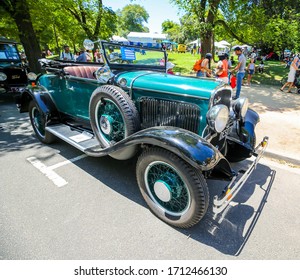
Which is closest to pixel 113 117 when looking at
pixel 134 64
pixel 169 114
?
pixel 169 114

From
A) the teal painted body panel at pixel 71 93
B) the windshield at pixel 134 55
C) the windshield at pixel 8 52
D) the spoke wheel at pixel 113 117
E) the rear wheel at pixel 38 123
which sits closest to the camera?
the spoke wheel at pixel 113 117

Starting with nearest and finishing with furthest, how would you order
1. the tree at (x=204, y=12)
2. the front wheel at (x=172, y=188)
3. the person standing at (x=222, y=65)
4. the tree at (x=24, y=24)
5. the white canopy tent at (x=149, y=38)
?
the front wheel at (x=172, y=188)
the white canopy tent at (x=149, y=38)
the person standing at (x=222, y=65)
the tree at (x=24, y=24)
the tree at (x=204, y=12)

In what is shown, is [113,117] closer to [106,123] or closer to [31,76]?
[106,123]

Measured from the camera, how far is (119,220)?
2.33 meters

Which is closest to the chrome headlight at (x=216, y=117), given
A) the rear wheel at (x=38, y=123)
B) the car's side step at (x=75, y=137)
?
the car's side step at (x=75, y=137)

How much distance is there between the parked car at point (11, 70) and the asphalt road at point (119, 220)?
229 inches

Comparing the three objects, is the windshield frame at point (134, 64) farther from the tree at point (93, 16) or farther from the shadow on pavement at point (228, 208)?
the tree at point (93, 16)

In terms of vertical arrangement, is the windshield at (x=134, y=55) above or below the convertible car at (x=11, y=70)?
above

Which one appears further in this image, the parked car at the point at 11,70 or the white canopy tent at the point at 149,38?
the parked car at the point at 11,70

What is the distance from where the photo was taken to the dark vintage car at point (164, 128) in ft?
6.57

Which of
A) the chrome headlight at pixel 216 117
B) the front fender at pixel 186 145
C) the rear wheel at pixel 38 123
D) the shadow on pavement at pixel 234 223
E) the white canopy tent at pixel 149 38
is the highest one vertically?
the white canopy tent at pixel 149 38

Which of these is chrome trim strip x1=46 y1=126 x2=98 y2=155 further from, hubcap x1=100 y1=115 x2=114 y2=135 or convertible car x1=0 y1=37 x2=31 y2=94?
convertible car x1=0 y1=37 x2=31 y2=94

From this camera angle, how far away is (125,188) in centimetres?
288

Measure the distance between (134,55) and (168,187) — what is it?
7.76 feet
